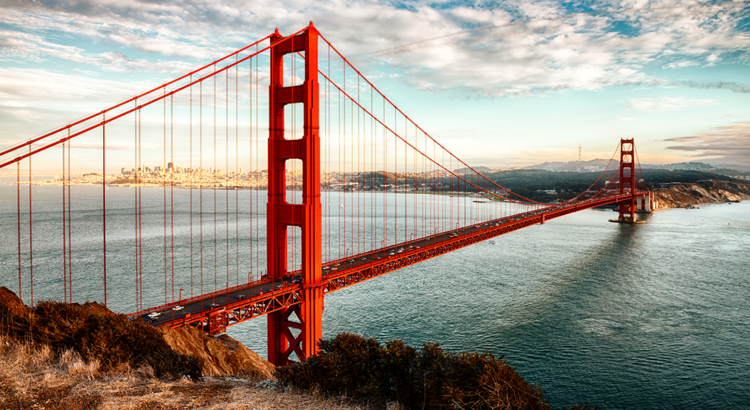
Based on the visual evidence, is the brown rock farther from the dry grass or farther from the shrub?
the dry grass

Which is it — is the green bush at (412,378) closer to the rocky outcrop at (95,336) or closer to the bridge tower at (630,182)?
the rocky outcrop at (95,336)

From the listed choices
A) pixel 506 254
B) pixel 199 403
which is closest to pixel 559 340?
pixel 199 403

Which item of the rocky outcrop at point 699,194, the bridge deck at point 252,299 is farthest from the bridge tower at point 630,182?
the bridge deck at point 252,299

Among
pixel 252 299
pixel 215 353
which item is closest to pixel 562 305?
pixel 252 299

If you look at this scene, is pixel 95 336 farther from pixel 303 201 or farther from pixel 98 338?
pixel 303 201

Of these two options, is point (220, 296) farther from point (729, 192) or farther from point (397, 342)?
point (729, 192)

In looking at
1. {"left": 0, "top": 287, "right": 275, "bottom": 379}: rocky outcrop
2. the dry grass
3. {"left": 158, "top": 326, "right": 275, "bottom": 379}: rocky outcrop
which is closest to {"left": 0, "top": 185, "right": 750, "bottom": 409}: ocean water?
{"left": 158, "top": 326, "right": 275, "bottom": 379}: rocky outcrop
